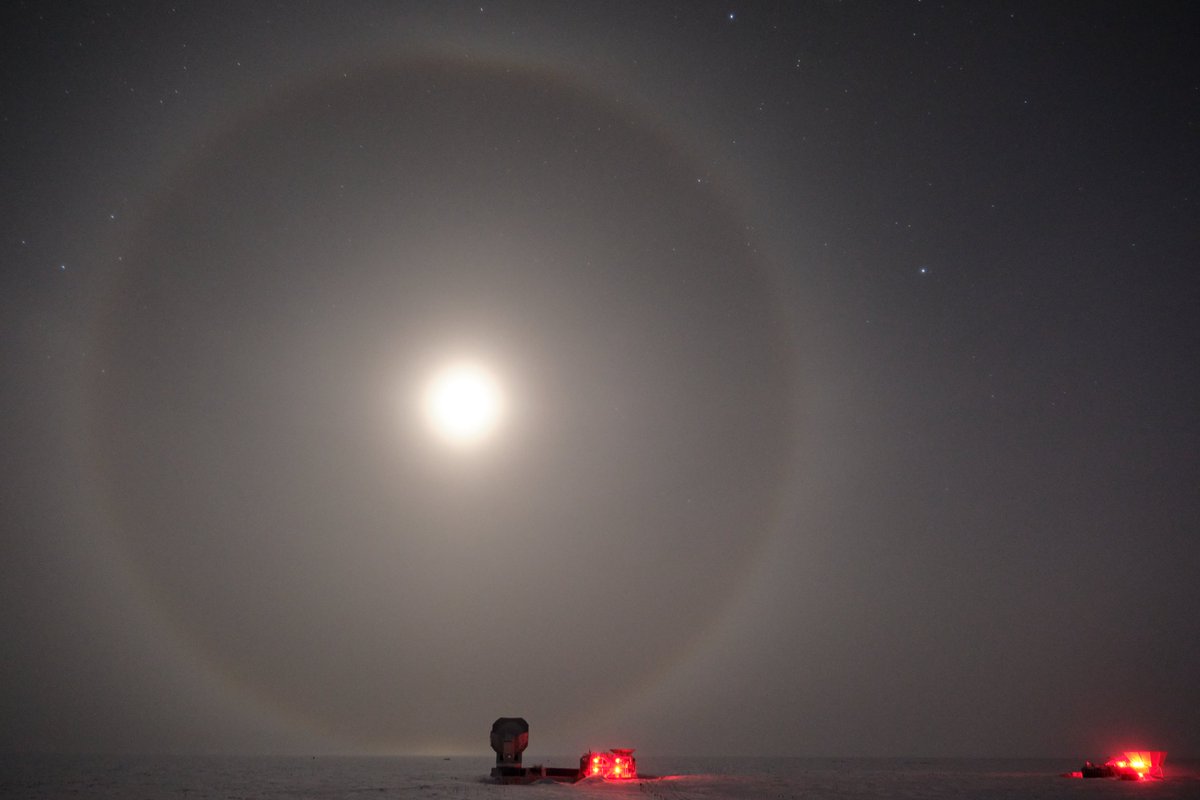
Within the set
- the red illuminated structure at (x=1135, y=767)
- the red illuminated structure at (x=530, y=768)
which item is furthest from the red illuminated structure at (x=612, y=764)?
the red illuminated structure at (x=1135, y=767)

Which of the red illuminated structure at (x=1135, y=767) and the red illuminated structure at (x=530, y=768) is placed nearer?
the red illuminated structure at (x=530, y=768)

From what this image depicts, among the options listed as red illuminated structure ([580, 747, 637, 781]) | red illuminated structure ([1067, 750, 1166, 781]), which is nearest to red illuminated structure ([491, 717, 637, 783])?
red illuminated structure ([580, 747, 637, 781])

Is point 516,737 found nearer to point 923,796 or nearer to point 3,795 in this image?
point 923,796

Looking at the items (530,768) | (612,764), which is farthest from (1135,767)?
(530,768)

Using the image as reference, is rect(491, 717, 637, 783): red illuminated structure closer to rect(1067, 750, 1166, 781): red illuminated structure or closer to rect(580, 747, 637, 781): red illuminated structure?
rect(580, 747, 637, 781): red illuminated structure

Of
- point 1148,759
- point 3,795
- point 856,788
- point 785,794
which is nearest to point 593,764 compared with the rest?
point 785,794

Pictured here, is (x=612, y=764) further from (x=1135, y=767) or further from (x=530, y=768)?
(x=1135, y=767)

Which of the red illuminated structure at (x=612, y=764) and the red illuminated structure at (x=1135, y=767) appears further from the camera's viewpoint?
the red illuminated structure at (x=1135, y=767)

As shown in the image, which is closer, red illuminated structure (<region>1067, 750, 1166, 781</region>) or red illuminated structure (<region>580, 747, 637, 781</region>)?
red illuminated structure (<region>580, 747, 637, 781</region>)

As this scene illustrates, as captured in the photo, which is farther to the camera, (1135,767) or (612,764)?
(1135,767)

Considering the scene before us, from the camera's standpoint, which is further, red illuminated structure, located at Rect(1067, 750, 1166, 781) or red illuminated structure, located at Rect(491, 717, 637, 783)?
red illuminated structure, located at Rect(1067, 750, 1166, 781)

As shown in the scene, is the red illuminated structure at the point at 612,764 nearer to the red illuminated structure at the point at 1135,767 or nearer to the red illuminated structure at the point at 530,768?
the red illuminated structure at the point at 530,768
